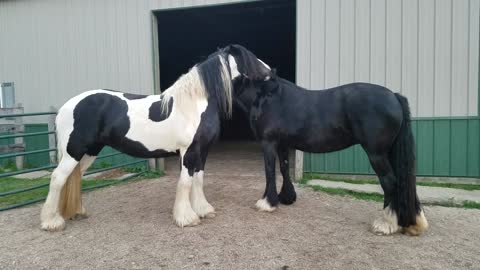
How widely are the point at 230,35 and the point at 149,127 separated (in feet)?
29.1

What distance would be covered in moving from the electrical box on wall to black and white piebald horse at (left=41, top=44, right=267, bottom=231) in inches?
207

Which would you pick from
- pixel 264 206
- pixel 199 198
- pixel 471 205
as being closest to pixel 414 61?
pixel 471 205

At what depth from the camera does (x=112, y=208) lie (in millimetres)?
4141

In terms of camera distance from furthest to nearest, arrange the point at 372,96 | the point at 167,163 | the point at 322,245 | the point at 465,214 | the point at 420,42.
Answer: the point at 167,163 → the point at 420,42 → the point at 465,214 → the point at 372,96 → the point at 322,245

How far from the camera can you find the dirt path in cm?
262

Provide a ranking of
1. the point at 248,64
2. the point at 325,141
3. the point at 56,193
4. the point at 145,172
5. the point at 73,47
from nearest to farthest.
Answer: the point at 56,193 < the point at 325,141 < the point at 248,64 < the point at 145,172 < the point at 73,47

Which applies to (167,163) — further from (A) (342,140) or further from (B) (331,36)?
(A) (342,140)

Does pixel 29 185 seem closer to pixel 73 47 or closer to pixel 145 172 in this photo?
pixel 145 172

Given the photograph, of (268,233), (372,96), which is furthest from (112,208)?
(372,96)

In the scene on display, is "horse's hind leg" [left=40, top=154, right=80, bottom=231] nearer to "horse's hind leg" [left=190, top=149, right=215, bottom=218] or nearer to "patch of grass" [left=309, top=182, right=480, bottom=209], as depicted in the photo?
"horse's hind leg" [left=190, top=149, right=215, bottom=218]

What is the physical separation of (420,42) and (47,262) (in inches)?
213

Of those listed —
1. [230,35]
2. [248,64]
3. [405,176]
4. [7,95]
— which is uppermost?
[230,35]

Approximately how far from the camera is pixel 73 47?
6773 millimetres

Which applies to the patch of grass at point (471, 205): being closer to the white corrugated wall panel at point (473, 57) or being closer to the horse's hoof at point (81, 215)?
the white corrugated wall panel at point (473, 57)
